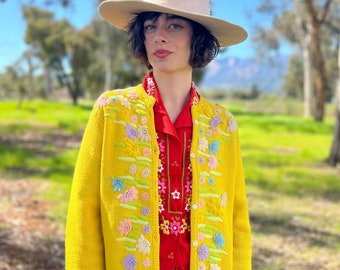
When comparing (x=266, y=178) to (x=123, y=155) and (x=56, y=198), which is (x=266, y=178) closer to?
(x=56, y=198)

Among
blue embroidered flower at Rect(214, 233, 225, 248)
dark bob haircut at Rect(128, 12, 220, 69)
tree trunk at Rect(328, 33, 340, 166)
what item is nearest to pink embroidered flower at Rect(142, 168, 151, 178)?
blue embroidered flower at Rect(214, 233, 225, 248)

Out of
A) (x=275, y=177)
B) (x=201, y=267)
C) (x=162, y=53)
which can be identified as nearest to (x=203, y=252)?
(x=201, y=267)

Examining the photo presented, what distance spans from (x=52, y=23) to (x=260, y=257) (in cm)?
3169

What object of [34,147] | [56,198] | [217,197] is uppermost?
[217,197]

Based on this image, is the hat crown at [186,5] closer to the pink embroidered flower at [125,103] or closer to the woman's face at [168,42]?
the woman's face at [168,42]

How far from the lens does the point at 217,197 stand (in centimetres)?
166

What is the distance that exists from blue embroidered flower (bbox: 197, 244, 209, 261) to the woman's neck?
440 millimetres

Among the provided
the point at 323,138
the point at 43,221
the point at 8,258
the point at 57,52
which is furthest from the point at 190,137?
the point at 57,52

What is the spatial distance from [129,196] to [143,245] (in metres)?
0.16

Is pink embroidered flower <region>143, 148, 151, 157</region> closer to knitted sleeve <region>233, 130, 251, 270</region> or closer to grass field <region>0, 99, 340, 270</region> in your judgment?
knitted sleeve <region>233, 130, 251, 270</region>

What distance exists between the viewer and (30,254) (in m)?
4.32

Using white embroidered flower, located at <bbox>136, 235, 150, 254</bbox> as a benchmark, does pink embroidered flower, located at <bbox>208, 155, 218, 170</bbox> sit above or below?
above

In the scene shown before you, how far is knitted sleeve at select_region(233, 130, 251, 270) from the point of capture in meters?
1.75

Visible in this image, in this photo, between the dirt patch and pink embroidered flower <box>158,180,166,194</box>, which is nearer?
pink embroidered flower <box>158,180,166,194</box>
